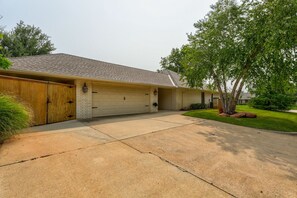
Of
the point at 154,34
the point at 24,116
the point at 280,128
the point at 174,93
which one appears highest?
the point at 154,34

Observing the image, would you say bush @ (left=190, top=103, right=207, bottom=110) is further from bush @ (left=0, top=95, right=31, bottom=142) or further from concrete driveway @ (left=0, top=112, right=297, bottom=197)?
bush @ (left=0, top=95, right=31, bottom=142)

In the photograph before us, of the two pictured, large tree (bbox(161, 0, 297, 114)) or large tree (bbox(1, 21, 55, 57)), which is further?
large tree (bbox(1, 21, 55, 57))

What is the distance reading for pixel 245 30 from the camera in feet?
31.4

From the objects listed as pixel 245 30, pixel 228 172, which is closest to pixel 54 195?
pixel 228 172

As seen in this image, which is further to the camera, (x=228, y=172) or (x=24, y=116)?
(x=24, y=116)

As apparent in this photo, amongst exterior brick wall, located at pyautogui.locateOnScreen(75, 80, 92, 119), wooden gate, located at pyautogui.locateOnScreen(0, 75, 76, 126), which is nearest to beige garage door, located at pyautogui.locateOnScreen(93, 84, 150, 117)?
exterior brick wall, located at pyautogui.locateOnScreen(75, 80, 92, 119)

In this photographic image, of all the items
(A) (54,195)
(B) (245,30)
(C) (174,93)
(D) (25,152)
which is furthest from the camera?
(C) (174,93)

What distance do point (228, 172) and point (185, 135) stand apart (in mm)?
2831

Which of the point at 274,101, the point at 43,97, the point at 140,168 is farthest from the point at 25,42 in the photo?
the point at 274,101

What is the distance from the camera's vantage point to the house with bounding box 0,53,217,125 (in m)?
6.69

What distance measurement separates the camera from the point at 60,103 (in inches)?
312

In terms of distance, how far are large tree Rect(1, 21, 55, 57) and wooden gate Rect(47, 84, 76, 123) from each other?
20.8 meters

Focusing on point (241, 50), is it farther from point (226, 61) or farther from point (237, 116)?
point (237, 116)

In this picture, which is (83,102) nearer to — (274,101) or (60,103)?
(60,103)
